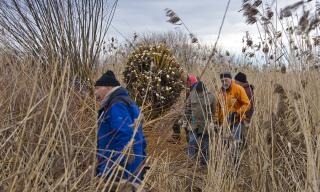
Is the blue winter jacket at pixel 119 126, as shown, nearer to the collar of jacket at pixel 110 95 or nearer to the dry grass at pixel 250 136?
the collar of jacket at pixel 110 95

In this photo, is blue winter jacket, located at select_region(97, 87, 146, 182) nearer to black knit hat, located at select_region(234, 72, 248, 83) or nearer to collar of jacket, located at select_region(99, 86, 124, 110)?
collar of jacket, located at select_region(99, 86, 124, 110)

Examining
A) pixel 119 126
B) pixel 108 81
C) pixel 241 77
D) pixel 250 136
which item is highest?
pixel 108 81

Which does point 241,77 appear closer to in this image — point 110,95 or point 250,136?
point 250,136

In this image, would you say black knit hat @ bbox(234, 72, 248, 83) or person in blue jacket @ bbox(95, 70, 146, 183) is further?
black knit hat @ bbox(234, 72, 248, 83)

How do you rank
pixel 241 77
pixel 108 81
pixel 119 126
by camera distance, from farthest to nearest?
pixel 241 77 < pixel 108 81 < pixel 119 126

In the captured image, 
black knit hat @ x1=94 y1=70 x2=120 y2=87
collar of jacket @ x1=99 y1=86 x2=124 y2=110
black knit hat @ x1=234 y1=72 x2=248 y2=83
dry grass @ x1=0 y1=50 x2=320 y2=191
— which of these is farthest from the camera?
black knit hat @ x1=234 y1=72 x2=248 y2=83

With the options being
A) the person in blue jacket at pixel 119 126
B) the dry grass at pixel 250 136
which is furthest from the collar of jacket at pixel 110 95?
the dry grass at pixel 250 136

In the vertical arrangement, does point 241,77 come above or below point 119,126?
above

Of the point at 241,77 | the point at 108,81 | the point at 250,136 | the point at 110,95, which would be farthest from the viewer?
the point at 241,77

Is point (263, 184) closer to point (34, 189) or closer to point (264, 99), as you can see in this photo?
point (264, 99)

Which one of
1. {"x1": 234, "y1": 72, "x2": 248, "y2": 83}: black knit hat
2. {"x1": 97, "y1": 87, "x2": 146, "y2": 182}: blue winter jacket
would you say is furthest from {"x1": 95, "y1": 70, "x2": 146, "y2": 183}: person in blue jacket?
{"x1": 234, "y1": 72, "x2": 248, "y2": 83}: black knit hat

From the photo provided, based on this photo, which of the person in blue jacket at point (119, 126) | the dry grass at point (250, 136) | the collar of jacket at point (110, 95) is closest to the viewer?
the dry grass at point (250, 136)

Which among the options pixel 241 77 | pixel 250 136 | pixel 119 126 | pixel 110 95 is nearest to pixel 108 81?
pixel 110 95

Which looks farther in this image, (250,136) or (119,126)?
(250,136)
